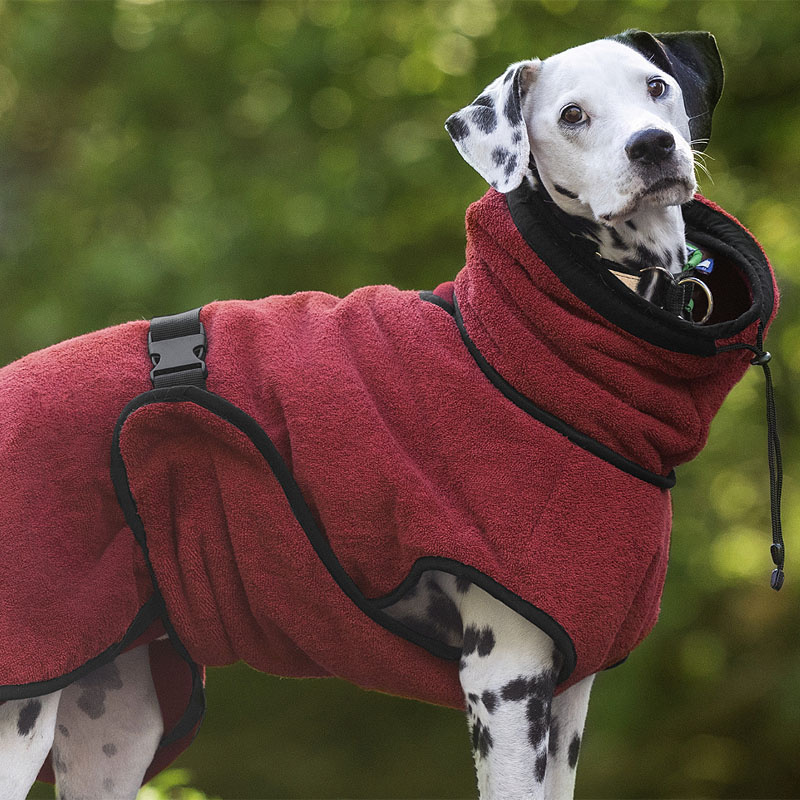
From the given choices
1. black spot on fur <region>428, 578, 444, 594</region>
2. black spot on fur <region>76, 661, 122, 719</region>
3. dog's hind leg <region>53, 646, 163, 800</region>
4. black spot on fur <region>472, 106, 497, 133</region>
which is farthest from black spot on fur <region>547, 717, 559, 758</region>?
black spot on fur <region>472, 106, 497, 133</region>

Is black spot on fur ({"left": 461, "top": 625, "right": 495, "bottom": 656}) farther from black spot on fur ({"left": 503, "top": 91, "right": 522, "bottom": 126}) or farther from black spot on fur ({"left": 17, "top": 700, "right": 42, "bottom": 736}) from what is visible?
black spot on fur ({"left": 503, "top": 91, "right": 522, "bottom": 126})

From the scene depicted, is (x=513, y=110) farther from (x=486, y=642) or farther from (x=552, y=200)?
(x=486, y=642)

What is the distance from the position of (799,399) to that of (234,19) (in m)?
4.79

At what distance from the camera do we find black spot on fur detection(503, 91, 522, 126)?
2.69 metres

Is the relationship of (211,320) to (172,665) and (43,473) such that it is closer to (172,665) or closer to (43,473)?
(43,473)

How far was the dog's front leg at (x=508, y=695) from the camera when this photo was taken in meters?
2.50

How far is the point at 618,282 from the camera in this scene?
8.32ft

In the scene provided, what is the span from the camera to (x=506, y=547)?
2432mm

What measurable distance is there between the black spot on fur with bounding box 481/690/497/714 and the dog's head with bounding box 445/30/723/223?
1.17 meters

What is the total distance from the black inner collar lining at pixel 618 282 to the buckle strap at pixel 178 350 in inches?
33.7

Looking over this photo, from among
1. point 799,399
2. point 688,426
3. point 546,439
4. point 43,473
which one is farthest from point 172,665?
point 799,399

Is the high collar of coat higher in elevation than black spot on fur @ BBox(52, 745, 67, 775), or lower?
higher

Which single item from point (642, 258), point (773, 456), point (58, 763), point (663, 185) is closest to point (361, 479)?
point (642, 258)

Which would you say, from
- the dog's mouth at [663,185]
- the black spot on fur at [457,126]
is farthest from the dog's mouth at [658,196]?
the black spot on fur at [457,126]
